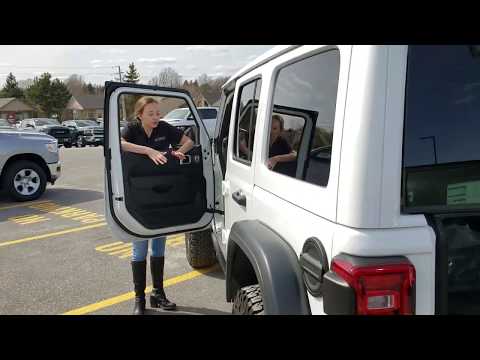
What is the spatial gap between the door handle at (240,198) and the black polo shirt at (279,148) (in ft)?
1.28

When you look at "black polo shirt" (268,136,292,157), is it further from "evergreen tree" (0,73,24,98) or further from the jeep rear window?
"evergreen tree" (0,73,24,98)

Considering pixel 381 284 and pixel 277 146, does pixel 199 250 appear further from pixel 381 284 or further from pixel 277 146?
pixel 381 284

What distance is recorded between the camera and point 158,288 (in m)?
3.37

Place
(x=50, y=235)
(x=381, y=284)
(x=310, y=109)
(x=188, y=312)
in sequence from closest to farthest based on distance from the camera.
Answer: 1. (x=381, y=284)
2. (x=310, y=109)
3. (x=188, y=312)
4. (x=50, y=235)

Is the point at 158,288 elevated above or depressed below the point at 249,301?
below

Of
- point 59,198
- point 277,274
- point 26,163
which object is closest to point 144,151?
point 277,274

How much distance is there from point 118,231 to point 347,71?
7.29 ft

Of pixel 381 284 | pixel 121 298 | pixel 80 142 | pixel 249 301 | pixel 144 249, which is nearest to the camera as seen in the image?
pixel 381 284

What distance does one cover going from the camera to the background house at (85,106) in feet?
220

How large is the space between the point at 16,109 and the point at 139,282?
238ft

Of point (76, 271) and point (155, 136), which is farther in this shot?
point (76, 271)
